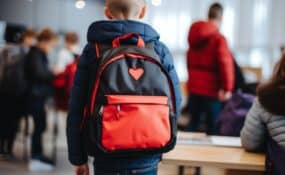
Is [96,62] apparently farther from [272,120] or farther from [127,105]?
[272,120]

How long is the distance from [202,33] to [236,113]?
1441 millimetres

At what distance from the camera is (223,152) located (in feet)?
5.84

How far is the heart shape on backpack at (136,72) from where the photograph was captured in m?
1.36

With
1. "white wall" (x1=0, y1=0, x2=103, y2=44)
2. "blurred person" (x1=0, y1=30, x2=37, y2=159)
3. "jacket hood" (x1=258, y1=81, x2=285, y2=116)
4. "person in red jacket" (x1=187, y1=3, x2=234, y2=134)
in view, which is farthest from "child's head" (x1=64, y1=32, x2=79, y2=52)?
"jacket hood" (x1=258, y1=81, x2=285, y2=116)

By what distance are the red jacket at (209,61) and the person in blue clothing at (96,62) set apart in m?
1.93

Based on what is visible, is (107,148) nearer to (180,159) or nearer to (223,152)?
(180,159)

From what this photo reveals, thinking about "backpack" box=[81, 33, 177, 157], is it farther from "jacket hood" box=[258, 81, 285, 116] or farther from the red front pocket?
"jacket hood" box=[258, 81, 285, 116]

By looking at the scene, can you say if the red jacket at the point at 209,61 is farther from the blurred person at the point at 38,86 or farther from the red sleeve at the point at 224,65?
the blurred person at the point at 38,86

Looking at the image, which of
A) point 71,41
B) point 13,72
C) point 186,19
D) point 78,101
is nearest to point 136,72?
point 78,101

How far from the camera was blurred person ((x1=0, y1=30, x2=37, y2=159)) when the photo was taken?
148 inches

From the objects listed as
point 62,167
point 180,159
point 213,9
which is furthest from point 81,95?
point 62,167

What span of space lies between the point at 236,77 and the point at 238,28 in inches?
85.2

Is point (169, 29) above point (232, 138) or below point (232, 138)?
above

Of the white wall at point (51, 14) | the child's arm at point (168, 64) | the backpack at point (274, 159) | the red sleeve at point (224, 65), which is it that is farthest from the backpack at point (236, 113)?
the white wall at point (51, 14)
